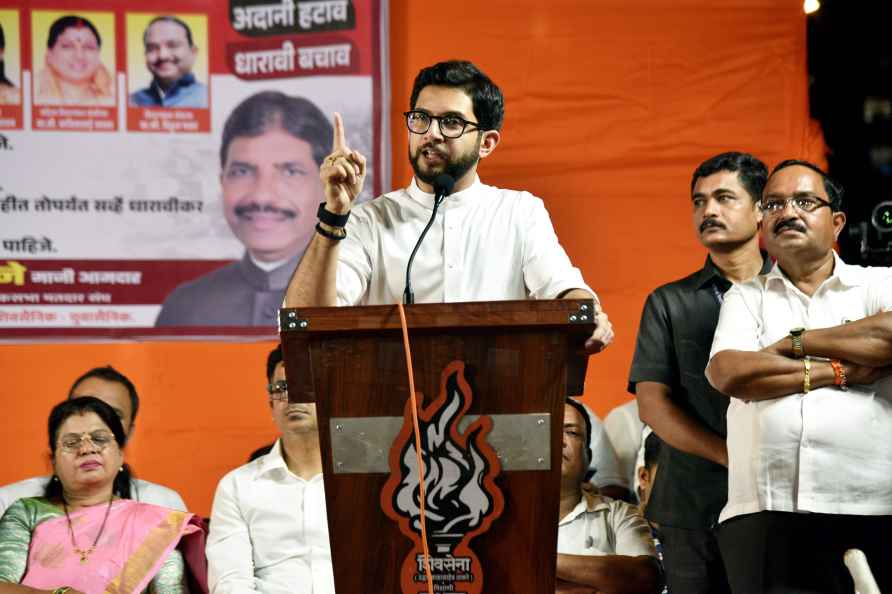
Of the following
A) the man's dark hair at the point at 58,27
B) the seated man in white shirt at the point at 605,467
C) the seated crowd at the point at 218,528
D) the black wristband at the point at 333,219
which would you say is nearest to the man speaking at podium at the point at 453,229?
the black wristband at the point at 333,219

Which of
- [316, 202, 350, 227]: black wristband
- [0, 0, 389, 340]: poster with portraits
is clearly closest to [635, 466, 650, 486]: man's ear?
[0, 0, 389, 340]: poster with portraits

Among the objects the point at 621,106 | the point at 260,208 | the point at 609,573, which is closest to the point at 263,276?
the point at 260,208

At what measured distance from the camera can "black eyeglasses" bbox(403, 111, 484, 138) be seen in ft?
8.21

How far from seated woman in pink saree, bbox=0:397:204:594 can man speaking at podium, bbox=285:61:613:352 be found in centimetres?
153

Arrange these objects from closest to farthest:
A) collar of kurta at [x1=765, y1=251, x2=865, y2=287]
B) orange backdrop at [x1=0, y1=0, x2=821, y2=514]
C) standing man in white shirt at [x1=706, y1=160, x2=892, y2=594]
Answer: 1. standing man in white shirt at [x1=706, y1=160, x2=892, y2=594]
2. collar of kurta at [x1=765, y1=251, x2=865, y2=287]
3. orange backdrop at [x1=0, y1=0, x2=821, y2=514]

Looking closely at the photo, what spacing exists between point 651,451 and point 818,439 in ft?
4.21

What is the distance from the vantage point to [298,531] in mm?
3822

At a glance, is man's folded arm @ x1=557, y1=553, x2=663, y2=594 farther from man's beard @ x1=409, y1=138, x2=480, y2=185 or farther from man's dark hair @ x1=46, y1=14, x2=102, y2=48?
man's dark hair @ x1=46, y1=14, x2=102, y2=48

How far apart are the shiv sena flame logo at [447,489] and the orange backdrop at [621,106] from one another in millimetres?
2698

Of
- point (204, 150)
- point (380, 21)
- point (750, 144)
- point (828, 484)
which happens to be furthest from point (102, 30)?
point (828, 484)

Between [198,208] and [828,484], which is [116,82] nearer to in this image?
[198,208]

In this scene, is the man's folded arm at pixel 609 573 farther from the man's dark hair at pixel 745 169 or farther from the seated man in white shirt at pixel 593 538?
the man's dark hair at pixel 745 169

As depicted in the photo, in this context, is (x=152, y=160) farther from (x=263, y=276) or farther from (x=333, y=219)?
(x=333, y=219)

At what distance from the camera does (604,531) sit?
3.70m
